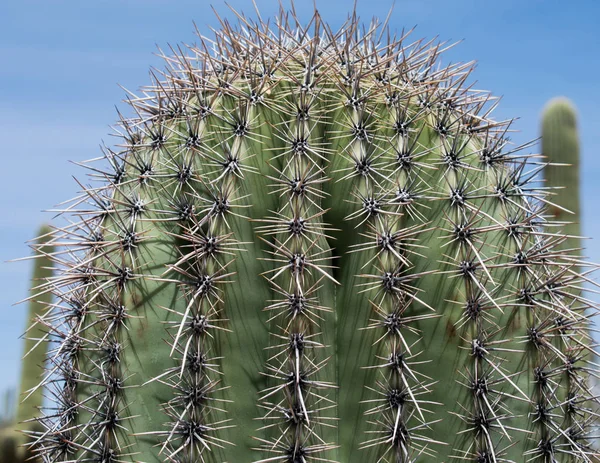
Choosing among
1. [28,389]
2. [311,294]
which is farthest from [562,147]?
[28,389]

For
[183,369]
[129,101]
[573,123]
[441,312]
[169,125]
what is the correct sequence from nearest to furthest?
[183,369]
[441,312]
[169,125]
[129,101]
[573,123]

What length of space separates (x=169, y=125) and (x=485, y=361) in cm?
166

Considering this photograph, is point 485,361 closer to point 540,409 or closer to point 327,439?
point 540,409

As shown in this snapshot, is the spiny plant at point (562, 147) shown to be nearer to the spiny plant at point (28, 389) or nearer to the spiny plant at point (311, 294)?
the spiny plant at point (311, 294)

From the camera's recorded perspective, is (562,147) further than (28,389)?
No

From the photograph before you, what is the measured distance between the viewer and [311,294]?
109 inches

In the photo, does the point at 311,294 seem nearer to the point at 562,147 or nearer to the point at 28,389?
the point at 562,147

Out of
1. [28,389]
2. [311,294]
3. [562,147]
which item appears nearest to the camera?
[311,294]

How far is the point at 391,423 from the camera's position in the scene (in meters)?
2.75

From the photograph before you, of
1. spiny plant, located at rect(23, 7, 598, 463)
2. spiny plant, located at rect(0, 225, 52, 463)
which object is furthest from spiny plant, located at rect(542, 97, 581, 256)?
spiny plant, located at rect(0, 225, 52, 463)

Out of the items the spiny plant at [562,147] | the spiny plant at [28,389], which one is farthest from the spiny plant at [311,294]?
the spiny plant at [28,389]

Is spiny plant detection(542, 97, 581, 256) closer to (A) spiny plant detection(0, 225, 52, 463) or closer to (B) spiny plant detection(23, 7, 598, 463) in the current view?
(B) spiny plant detection(23, 7, 598, 463)

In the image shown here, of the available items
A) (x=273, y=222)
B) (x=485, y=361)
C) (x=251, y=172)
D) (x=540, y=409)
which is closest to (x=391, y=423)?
(x=485, y=361)

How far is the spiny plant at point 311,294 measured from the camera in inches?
108
